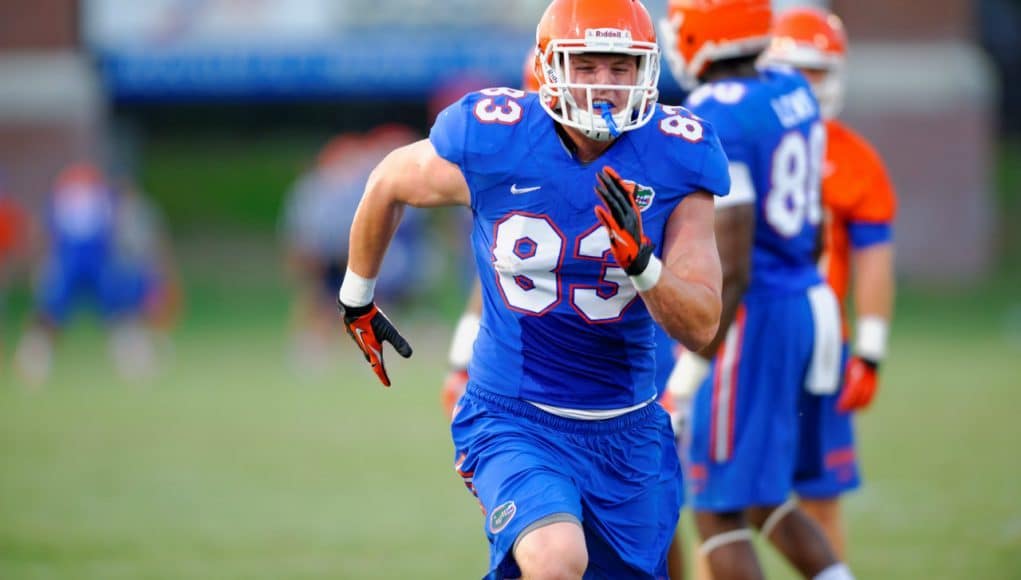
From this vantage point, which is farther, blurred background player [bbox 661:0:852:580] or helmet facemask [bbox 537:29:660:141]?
blurred background player [bbox 661:0:852:580]

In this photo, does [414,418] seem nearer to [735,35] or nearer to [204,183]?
[735,35]

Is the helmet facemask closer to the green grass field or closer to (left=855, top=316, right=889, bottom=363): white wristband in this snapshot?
(left=855, top=316, right=889, bottom=363): white wristband

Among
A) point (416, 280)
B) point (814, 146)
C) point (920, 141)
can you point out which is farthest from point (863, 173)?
point (920, 141)

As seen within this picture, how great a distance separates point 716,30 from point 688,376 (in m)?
1.15

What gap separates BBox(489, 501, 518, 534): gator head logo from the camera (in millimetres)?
3697

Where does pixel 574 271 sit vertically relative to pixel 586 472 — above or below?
above

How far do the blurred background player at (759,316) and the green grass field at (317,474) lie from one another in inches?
60.5

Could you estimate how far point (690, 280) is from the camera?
373 centimetres

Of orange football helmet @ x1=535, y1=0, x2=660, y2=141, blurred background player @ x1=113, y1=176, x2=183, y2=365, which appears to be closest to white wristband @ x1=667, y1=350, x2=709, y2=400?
orange football helmet @ x1=535, y1=0, x2=660, y2=141

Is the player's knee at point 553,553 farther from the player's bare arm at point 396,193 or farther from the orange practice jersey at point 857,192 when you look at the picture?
the orange practice jersey at point 857,192

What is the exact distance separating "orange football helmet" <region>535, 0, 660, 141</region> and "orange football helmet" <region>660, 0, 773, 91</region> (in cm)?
95

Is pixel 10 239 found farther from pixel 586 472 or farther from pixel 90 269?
pixel 586 472

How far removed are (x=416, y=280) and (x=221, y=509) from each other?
880 cm

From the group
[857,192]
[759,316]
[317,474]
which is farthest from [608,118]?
[317,474]
